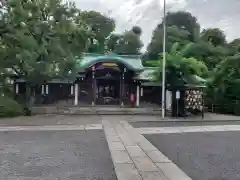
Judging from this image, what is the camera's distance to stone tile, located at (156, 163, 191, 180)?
18.3 feet

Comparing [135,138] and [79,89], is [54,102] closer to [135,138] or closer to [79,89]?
[79,89]

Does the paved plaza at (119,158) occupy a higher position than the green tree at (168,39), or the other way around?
the green tree at (168,39)

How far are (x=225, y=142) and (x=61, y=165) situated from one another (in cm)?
571

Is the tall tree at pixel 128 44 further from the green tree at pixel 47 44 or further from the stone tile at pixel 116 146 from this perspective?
the stone tile at pixel 116 146

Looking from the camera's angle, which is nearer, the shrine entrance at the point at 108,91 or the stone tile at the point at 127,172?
the stone tile at the point at 127,172

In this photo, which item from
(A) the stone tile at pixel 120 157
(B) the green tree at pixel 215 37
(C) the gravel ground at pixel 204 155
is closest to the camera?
(C) the gravel ground at pixel 204 155

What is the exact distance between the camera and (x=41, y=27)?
64.5ft

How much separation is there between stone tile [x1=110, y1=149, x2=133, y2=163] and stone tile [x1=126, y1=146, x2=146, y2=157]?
172 millimetres

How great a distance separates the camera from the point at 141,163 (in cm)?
673

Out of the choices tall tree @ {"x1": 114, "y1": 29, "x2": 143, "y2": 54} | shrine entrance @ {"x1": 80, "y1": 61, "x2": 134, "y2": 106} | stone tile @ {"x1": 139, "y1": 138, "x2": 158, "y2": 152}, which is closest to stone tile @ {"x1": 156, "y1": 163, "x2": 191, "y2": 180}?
stone tile @ {"x1": 139, "y1": 138, "x2": 158, "y2": 152}

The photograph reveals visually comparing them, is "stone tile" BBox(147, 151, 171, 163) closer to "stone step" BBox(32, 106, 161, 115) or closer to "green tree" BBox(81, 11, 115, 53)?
"stone step" BBox(32, 106, 161, 115)

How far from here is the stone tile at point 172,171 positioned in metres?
5.58

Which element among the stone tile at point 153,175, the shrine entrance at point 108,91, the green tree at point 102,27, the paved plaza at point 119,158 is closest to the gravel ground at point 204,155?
the paved plaza at point 119,158

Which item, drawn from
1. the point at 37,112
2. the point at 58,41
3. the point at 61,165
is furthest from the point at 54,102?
the point at 61,165
